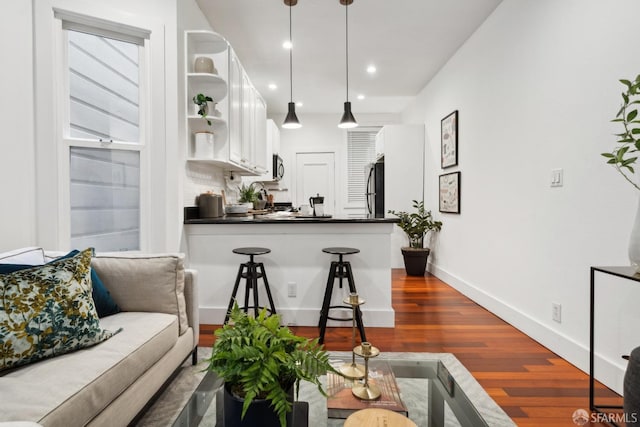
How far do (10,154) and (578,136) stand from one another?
351 cm

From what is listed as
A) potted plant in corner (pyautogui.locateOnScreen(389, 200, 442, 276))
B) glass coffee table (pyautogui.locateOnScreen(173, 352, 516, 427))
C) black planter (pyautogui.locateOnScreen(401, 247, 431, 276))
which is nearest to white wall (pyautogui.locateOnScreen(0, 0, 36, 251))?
glass coffee table (pyautogui.locateOnScreen(173, 352, 516, 427))

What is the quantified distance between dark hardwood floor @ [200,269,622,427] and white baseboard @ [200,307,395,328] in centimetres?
6

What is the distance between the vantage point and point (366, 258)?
2.86 metres

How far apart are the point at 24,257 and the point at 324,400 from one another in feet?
4.98

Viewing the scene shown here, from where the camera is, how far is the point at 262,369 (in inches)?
33.5

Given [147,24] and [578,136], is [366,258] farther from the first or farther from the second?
[147,24]

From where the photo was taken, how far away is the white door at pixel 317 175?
273 inches

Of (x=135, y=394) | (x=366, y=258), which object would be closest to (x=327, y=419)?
(x=135, y=394)

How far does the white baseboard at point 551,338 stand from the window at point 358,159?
11.6 ft

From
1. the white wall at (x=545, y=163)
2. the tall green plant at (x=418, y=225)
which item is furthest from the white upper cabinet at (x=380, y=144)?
the white wall at (x=545, y=163)

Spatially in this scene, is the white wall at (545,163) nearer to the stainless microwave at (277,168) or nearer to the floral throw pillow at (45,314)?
the floral throw pillow at (45,314)

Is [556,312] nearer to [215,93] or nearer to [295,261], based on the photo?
[295,261]

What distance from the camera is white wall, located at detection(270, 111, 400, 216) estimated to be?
6.90 metres

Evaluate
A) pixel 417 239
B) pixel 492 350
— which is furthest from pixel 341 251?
pixel 417 239
